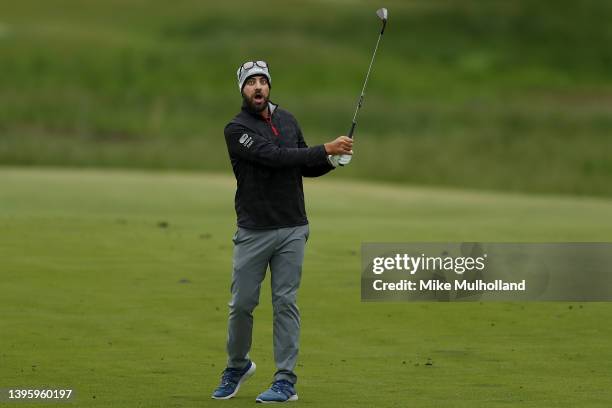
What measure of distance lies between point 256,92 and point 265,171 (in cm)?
52

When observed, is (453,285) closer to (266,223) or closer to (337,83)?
(266,223)

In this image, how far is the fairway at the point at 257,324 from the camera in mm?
10477

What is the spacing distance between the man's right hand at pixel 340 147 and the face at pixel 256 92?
554mm

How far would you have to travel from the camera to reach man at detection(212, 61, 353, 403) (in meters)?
9.84

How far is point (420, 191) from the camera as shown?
1236 inches

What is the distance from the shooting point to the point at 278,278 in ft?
32.6

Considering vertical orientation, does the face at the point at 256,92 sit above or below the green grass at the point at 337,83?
below

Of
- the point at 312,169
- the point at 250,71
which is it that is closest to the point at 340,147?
the point at 312,169

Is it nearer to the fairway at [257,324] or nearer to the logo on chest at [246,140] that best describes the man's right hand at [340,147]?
the logo on chest at [246,140]

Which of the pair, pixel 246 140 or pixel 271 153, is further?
pixel 246 140

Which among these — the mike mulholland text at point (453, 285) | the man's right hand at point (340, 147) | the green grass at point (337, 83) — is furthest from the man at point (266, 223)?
the green grass at point (337, 83)

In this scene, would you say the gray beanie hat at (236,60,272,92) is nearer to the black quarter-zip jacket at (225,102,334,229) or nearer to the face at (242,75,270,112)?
the face at (242,75,270,112)

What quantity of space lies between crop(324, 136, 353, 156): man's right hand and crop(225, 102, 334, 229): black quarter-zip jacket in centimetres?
12

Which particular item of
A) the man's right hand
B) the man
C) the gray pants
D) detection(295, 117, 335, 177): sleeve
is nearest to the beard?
the man
